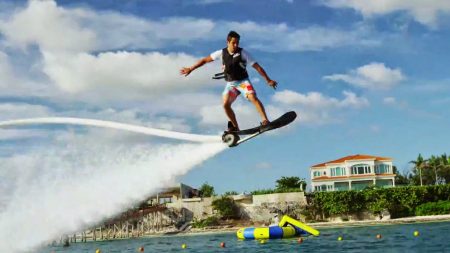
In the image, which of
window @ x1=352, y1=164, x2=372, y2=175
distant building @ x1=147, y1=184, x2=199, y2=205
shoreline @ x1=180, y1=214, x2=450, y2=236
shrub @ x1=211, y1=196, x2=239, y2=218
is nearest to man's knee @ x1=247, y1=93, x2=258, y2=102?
shoreline @ x1=180, y1=214, x2=450, y2=236

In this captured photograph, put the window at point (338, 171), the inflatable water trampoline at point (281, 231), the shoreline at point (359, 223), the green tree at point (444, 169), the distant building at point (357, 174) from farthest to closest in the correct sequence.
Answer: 1. the green tree at point (444, 169)
2. the window at point (338, 171)
3. the distant building at point (357, 174)
4. the shoreline at point (359, 223)
5. the inflatable water trampoline at point (281, 231)

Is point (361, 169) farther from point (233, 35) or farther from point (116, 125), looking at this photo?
point (233, 35)

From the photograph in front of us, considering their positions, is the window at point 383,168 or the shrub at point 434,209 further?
the window at point 383,168

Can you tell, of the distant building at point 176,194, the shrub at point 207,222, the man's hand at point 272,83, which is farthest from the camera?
the distant building at point 176,194

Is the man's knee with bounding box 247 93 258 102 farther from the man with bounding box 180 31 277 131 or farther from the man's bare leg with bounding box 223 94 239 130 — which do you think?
the man's bare leg with bounding box 223 94 239 130

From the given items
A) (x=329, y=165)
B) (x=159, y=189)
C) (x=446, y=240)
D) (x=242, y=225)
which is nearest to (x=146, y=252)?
(x=446, y=240)

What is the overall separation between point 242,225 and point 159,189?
232 ft

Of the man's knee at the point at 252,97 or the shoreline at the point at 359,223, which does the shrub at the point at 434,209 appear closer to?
the shoreline at the point at 359,223

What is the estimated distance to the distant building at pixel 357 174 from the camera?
104875mm

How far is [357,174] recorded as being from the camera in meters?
106

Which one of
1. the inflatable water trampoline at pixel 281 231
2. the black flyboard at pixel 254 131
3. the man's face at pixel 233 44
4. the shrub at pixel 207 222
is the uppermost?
the man's face at pixel 233 44

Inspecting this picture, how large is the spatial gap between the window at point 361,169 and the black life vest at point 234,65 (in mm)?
95473

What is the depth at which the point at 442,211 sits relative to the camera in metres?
86.1

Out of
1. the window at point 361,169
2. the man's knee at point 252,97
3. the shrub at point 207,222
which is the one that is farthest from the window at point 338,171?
the man's knee at point 252,97
